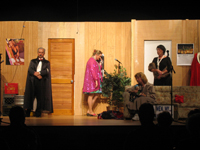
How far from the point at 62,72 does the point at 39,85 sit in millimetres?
806

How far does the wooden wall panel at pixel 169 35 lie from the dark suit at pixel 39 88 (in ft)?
7.06

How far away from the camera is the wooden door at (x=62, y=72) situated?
21.6 ft

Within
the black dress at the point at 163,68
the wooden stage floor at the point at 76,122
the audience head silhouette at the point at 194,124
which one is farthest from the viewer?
the black dress at the point at 163,68

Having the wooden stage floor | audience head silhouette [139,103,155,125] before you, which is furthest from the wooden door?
audience head silhouette [139,103,155,125]

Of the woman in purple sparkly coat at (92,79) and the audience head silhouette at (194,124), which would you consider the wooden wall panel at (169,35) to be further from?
the audience head silhouette at (194,124)

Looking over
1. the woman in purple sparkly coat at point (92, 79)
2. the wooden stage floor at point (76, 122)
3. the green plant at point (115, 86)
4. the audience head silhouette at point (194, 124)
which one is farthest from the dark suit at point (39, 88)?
the audience head silhouette at point (194, 124)

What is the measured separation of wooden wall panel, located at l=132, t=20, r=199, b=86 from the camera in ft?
21.0

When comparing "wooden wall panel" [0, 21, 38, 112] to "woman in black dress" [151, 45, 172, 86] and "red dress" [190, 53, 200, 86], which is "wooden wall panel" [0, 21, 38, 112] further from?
"red dress" [190, 53, 200, 86]

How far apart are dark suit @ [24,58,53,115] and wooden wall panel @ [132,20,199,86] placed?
7.06 feet

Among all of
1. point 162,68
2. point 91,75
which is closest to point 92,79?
point 91,75
